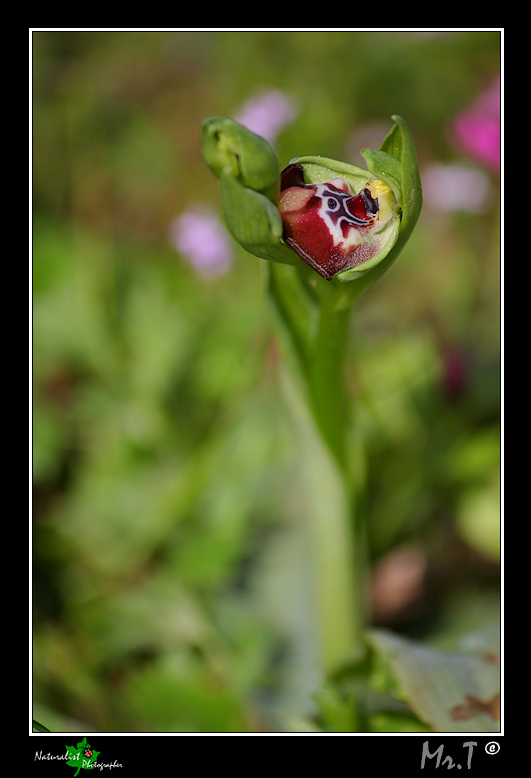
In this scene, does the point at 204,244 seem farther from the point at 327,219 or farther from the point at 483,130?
the point at 327,219

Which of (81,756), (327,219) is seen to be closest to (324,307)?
(327,219)

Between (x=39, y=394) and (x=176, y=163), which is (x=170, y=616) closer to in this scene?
(x=39, y=394)

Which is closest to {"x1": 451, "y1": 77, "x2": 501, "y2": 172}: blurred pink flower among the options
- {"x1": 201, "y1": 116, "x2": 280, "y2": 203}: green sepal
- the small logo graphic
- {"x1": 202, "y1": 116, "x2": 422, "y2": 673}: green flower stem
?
{"x1": 202, "y1": 116, "x2": 422, "y2": 673}: green flower stem

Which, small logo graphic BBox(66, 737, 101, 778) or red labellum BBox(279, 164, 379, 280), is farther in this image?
small logo graphic BBox(66, 737, 101, 778)

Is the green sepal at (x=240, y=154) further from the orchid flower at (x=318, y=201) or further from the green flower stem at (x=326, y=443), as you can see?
the green flower stem at (x=326, y=443)

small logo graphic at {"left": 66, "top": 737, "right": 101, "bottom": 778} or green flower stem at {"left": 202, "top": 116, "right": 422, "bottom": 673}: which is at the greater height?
green flower stem at {"left": 202, "top": 116, "right": 422, "bottom": 673}

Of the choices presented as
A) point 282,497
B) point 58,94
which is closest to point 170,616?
point 282,497

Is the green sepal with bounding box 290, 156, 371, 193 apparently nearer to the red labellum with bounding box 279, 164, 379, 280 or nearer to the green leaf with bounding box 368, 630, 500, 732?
the red labellum with bounding box 279, 164, 379, 280
